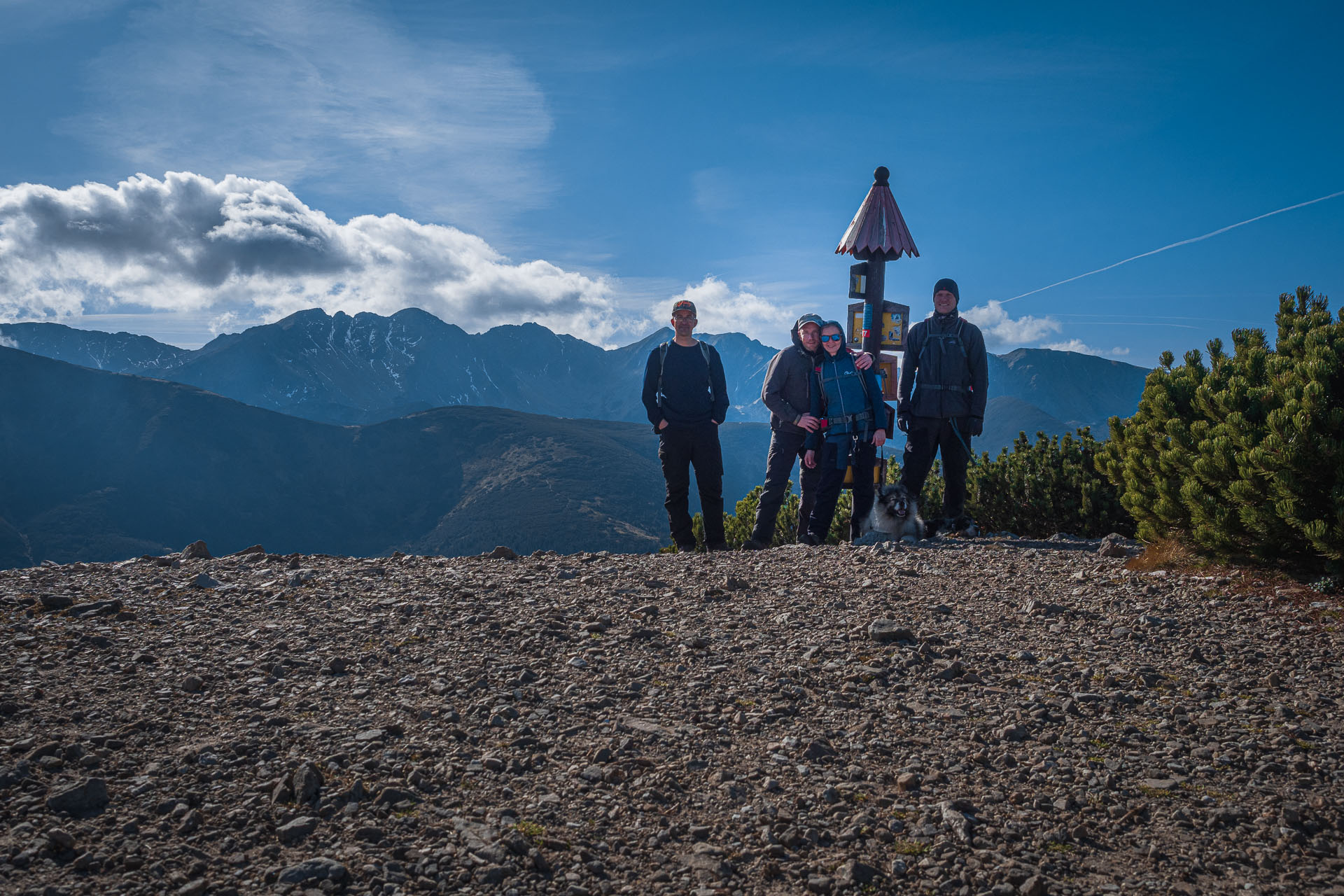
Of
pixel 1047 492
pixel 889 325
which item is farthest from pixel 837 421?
pixel 1047 492

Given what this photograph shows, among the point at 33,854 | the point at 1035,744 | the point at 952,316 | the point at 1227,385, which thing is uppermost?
the point at 952,316

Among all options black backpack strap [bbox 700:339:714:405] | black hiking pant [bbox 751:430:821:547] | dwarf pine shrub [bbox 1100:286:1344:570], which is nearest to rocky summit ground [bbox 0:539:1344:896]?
dwarf pine shrub [bbox 1100:286:1344:570]

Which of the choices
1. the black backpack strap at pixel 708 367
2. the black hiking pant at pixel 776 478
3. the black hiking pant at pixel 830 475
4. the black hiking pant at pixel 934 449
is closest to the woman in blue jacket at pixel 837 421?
the black hiking pant at pixel 830 475

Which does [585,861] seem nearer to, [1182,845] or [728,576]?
[1182,845]

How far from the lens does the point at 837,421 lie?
862 cm

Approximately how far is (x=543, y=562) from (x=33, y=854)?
15.8 feet

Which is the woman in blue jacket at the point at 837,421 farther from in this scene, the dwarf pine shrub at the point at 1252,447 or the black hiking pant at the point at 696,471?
the dwarf pine shrub at the point at 1252,447

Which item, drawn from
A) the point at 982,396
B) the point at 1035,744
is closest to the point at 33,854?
the point at 1035,744

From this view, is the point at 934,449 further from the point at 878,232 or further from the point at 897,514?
Answer: the point at 878,232

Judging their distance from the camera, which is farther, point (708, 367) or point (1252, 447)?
point (708, 367)

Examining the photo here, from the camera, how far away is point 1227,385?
6516mm

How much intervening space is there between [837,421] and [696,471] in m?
1.75

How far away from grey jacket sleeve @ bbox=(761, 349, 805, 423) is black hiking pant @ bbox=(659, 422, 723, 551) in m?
0.74

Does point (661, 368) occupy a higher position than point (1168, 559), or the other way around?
point (661, 368)
